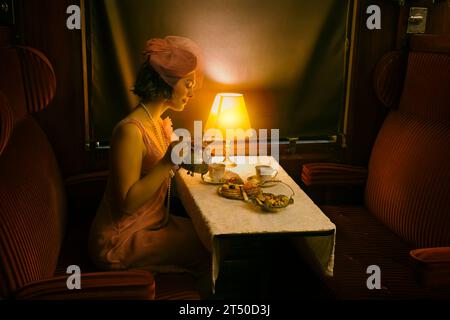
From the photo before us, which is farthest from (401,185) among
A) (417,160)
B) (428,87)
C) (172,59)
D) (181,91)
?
(172,59)

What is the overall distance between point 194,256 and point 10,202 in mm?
945

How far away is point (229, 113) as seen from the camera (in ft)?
10.8

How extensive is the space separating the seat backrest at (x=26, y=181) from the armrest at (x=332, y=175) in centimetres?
151

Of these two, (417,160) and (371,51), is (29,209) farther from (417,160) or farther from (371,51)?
(371,51)

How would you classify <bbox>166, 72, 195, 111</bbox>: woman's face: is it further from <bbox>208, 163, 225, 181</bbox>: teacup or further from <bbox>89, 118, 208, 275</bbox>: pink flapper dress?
<bbox>208, 163, 225, 181</bbox>: teacup

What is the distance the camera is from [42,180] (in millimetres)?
2594

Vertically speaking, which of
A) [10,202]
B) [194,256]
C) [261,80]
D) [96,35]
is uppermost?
[96,35]

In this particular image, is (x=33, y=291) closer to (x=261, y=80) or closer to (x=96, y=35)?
(x=96, y=35)

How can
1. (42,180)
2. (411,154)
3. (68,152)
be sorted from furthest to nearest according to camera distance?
1. (68,152)
2. (411,154)
3. (42,180)

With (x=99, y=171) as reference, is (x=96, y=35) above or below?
above

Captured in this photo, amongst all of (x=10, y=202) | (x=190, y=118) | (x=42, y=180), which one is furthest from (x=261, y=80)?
(x=10, y=202)

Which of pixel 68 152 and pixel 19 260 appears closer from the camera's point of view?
pixel 19 260

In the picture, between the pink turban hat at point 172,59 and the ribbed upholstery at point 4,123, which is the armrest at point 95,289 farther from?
the pink turban hat at point 172,59

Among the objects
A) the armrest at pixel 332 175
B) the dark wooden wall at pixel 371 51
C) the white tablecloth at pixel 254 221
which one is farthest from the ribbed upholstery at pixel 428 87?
the white tablecloth at pixel 254 221
